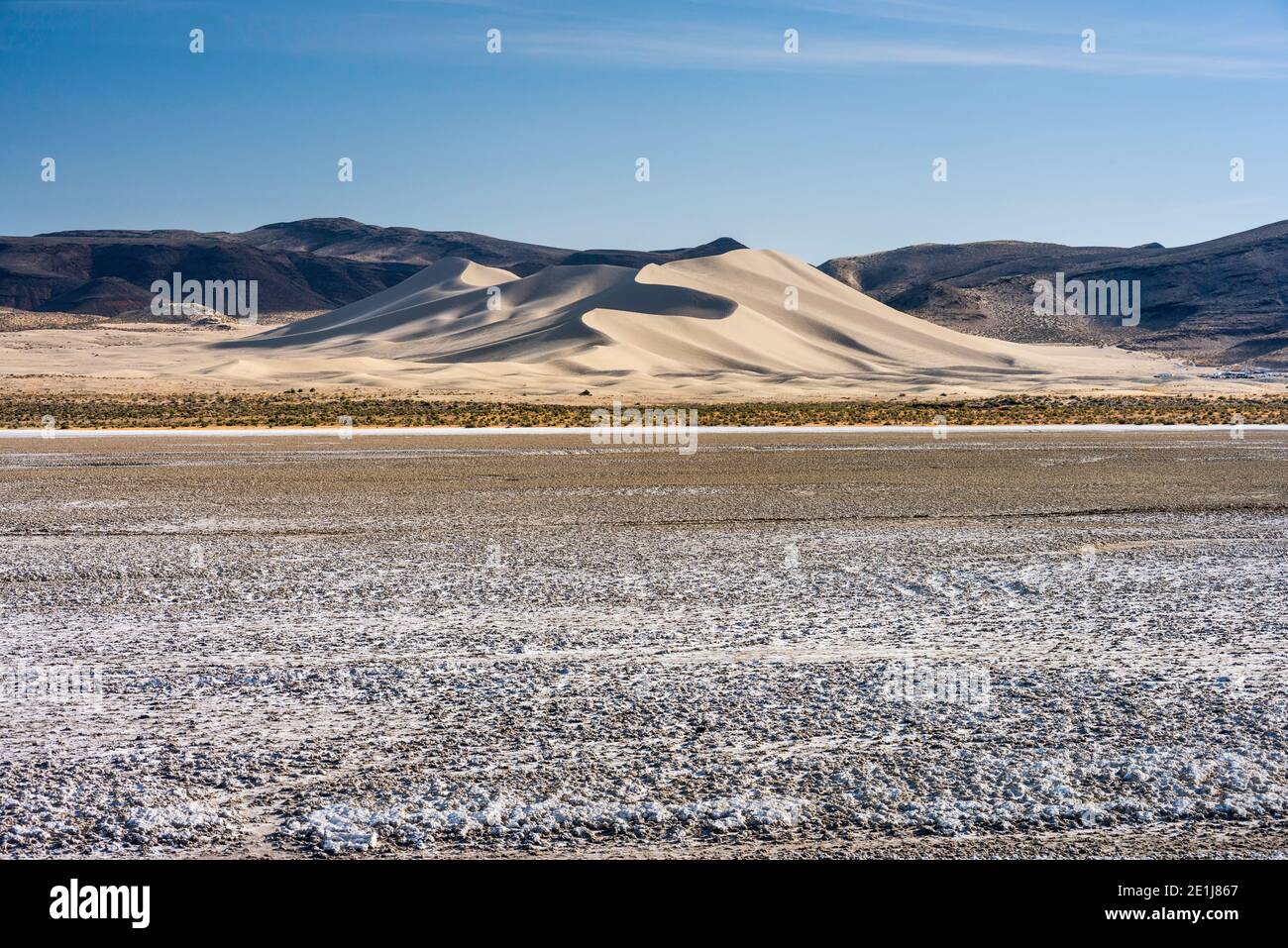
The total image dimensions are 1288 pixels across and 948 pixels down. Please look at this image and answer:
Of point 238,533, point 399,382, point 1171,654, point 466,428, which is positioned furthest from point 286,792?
point 399,382

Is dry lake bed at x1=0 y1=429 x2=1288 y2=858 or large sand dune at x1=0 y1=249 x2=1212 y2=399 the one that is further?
large sand dune at x1=0 y1=249 x2=1212 y2=399

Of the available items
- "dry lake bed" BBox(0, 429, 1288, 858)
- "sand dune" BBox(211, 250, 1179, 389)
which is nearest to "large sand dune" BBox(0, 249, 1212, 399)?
"sand dune" BBox(211, 250, 1179, 389)

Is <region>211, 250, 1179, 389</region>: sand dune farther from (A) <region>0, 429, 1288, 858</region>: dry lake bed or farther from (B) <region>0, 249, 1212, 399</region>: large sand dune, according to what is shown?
(A) <region>0, 429, 1288, 858</region>: dry lake bed

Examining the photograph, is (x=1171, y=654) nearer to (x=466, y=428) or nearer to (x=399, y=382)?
(x=466, y=428)

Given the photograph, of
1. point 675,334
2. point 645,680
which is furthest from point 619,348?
point 645,680

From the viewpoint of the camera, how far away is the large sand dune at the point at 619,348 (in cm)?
6925

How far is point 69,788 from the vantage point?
545 centimetres

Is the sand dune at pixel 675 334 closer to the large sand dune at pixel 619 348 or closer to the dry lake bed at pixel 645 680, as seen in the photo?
the large sand dune at pixel 619 348

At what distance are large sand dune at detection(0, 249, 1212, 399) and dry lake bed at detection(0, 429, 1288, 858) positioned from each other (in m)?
45.7

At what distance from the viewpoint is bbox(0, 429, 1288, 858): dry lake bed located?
16.6 feet

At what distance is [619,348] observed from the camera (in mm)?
89875
